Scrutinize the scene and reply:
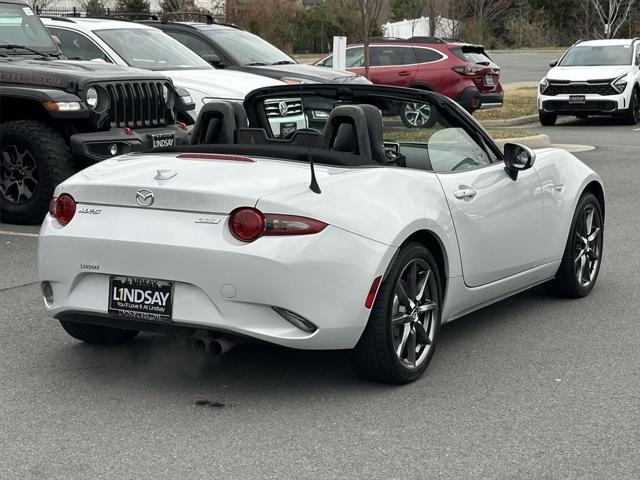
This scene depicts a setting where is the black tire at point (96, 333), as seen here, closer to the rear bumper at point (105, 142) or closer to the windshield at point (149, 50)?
the rear bumper at point (105, 142)

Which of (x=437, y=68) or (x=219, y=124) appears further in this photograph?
(x=437, y=68)

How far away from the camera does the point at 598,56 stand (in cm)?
2481

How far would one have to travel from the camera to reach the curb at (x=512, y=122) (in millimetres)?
23197

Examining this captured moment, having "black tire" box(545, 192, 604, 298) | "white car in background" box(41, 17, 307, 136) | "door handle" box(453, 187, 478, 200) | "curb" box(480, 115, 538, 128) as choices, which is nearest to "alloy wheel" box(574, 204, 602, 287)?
"black tire" box(545, 192, 604, 298)

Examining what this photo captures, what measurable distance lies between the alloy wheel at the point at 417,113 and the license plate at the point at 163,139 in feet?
16.0

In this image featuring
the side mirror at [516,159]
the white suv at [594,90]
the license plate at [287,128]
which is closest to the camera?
the license plate at [287,128]

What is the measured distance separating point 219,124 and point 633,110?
18.9 m

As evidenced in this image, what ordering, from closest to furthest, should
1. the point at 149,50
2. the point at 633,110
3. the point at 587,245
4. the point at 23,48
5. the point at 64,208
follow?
1. the point at 64,208
2. the point at 587,245
3. the point at 23,48
4. the point at 149,50
5. the point at 633,110

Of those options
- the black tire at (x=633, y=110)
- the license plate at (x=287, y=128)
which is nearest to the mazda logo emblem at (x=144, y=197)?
the license plate at (x=287, y=128)

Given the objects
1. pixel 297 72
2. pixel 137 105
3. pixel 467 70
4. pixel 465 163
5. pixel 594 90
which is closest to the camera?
pixel 465 163

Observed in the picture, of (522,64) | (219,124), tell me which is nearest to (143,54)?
(219,124)

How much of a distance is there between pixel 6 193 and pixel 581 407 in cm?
699

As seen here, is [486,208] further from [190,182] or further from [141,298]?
[141,298]

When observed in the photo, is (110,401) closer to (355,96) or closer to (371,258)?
(371,258)
